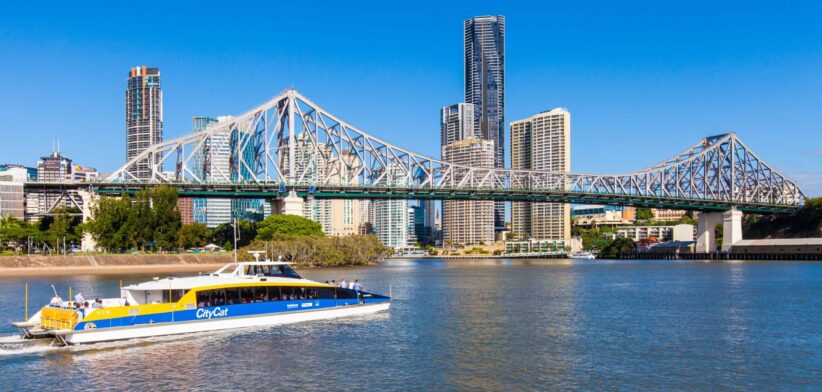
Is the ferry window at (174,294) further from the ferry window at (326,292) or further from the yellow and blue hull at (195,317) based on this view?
the ferry window at (326,292)

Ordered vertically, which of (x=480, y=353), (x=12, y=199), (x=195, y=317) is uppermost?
(x=12, y=199)

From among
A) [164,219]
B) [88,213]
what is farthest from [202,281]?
[88,213]

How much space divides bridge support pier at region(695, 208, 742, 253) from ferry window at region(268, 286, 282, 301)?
115813 millimetres

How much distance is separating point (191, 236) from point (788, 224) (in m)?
106

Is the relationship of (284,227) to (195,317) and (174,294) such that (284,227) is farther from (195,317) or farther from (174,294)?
(195,317)

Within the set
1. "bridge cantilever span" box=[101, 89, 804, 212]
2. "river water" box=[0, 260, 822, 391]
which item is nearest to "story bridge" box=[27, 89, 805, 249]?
"bridge cantilever span" box=[101, 89, 804, 212]

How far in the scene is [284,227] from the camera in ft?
341

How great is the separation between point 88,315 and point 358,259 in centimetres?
7649

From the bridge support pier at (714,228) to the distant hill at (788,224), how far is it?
8570 mm

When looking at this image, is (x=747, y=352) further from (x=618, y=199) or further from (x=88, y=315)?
(x=618, y=199)

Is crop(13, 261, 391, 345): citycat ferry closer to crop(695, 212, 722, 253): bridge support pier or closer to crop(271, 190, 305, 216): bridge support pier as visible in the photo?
crop(271, 190, 305, 216): bridge support pier

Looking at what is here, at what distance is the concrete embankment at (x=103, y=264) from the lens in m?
80.5

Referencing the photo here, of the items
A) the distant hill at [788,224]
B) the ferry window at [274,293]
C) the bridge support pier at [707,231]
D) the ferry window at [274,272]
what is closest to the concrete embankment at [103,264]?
the ferry window at [274,272]

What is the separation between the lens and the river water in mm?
23906
